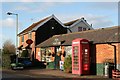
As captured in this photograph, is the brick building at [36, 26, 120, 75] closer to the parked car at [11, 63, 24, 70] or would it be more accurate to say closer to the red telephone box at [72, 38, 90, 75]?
the red telephone box at [72, 38, 90, 75]

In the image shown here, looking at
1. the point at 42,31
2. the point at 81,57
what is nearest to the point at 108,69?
the point at 81,57

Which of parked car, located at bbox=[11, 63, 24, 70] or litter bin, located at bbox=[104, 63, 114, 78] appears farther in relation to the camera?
parked car, located at bbox=[11, 63, 24, 70]

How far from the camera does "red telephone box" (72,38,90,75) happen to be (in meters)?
26.4

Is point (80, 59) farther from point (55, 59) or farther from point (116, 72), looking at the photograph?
point (55, 59)

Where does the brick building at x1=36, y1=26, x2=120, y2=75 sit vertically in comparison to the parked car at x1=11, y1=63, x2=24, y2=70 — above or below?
above

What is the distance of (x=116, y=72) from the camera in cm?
2330

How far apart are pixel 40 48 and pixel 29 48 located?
5759mm

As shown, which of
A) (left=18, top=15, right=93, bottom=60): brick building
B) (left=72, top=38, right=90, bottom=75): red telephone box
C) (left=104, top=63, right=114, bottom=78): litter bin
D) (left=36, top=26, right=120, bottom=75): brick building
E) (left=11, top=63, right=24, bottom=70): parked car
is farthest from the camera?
(left=18, top=15, right=93, bottom=60): brick building

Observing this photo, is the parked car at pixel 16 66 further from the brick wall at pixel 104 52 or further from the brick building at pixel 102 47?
the brick wall at pixel 104 52

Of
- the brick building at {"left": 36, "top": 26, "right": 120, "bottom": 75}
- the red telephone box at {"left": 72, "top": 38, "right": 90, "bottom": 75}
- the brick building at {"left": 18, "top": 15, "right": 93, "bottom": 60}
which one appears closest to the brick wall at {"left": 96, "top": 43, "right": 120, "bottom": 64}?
the brick building at {"left": 36, "top": 26, "right": 120, "bottom": 75}

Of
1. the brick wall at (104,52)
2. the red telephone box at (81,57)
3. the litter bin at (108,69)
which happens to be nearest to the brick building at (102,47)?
the brick wall at (104,52)

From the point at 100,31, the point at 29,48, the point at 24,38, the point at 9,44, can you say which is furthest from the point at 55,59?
the point at 9,44

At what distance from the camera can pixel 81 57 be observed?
1040 inches

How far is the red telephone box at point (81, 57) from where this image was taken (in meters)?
26.4
